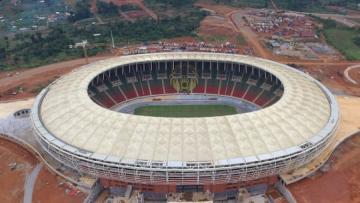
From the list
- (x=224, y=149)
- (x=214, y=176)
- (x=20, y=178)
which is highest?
(x=224, y=149)

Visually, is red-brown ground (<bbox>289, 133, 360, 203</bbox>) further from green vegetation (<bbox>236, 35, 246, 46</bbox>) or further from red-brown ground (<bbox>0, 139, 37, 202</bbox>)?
green vegetation (<bbox>236, 35, 246, 46</bbox>)

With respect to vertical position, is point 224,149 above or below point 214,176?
above

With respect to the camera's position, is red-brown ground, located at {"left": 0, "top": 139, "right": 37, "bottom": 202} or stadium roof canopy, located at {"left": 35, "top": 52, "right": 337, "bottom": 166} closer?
stadium roof canopy, located at {"left": 35, "top": 52, "right": 337, "bottom": 166}

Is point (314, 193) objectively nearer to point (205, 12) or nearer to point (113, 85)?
point (113, 85)

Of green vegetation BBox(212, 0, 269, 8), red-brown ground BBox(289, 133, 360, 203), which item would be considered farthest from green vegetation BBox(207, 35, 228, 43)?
red-brown ground BBox(289, 133, 360, 203)

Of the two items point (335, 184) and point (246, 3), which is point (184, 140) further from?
point (246, 3)

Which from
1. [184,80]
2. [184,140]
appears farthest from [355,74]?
[184,140]

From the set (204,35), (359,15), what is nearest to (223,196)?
(204,35)
